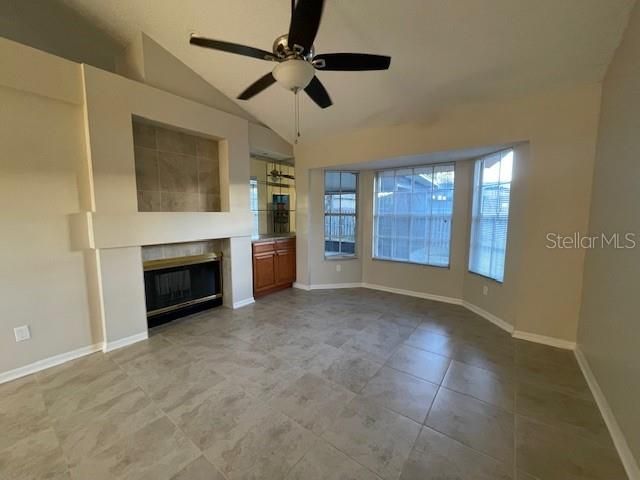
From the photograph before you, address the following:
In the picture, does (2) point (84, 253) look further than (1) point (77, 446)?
Yes

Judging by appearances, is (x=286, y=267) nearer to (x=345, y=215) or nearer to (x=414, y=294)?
(x=345, y=215)

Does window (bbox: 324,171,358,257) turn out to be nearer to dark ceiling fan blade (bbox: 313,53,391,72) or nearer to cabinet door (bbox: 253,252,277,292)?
cabinet door (bbox: 253,252,277,292)

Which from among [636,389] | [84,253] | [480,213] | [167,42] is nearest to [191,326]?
[84,253]

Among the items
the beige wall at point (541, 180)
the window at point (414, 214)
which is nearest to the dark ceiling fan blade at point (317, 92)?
the beige wall at point (541, 180)

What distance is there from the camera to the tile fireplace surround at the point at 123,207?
252cm

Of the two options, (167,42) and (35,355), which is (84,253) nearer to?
(35,355)

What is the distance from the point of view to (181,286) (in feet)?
11.5

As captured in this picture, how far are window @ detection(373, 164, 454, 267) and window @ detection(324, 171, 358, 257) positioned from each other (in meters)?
0.41

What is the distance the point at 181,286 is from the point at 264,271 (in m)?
1.29

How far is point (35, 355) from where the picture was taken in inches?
93.0

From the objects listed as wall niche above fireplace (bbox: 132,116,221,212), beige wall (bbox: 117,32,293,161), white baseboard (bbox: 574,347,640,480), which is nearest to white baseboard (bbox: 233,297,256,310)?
wall niche above fireplace (bbox: 132,116,221,212)

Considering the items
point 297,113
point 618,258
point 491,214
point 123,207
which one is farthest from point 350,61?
point 491,214

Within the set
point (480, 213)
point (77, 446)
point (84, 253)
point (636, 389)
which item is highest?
point (480, 213)

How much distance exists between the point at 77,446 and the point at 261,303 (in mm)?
2567
